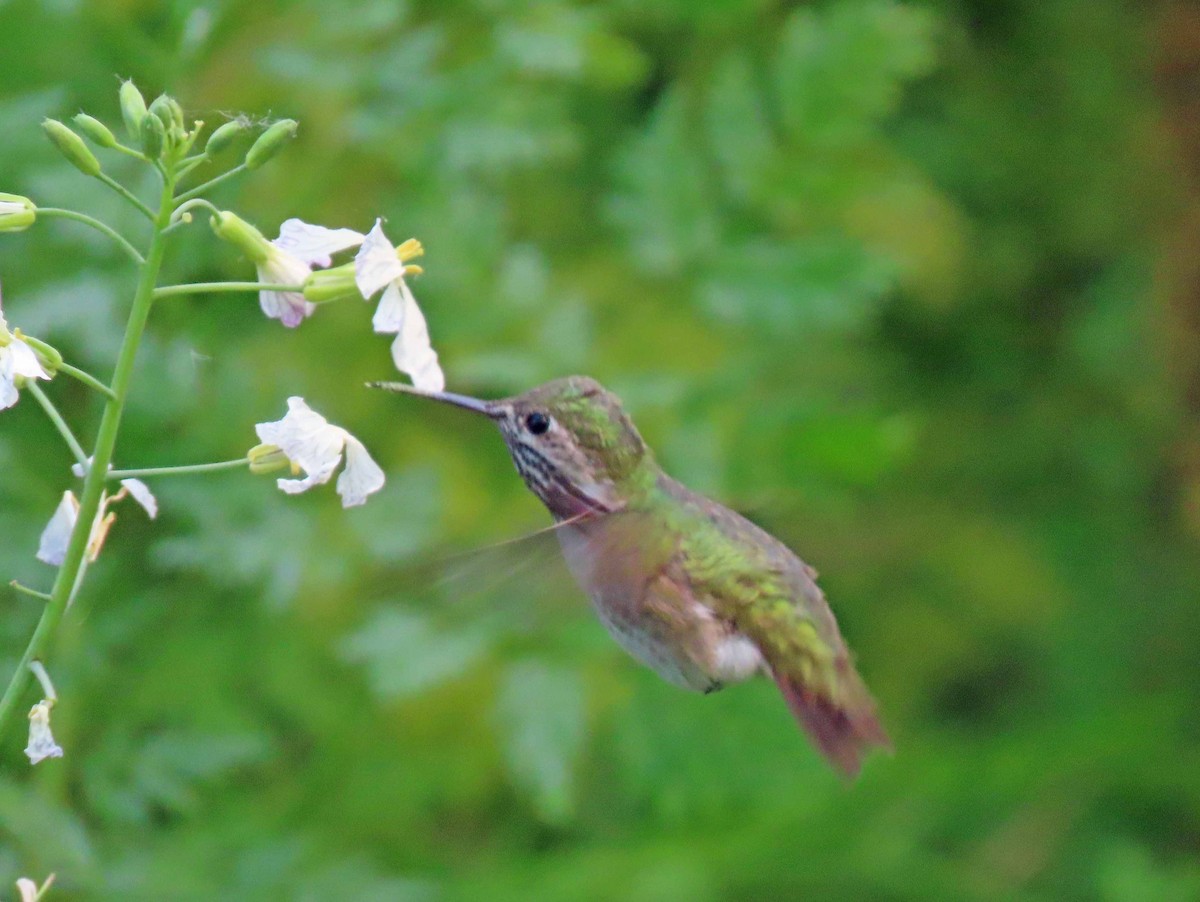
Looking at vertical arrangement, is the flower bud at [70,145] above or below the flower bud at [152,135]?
above

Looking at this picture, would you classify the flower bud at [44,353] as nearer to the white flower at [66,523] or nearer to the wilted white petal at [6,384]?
the wilted white petal at [6,384]

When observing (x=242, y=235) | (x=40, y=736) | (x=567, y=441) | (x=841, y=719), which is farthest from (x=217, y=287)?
(x=841, y=719)

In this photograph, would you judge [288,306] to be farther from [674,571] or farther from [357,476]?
[674,571]

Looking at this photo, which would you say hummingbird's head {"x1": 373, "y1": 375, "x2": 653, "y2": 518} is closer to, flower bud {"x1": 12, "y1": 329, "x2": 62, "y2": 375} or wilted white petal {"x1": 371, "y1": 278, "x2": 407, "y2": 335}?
wilted white petal {"x1": 371, "y1": 278, "x2": 407, "y2": 335}

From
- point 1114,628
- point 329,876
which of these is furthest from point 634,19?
point 1114,628

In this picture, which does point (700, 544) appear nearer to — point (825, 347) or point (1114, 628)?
point (825, 347)

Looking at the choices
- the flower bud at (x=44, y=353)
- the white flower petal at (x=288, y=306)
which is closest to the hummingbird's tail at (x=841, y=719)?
the white flower petal at (x=288, y=306)
